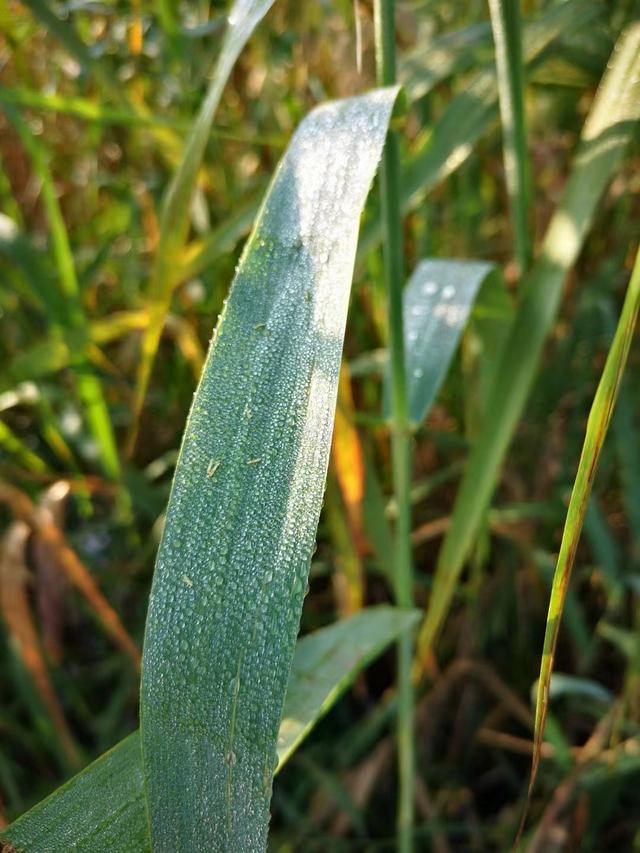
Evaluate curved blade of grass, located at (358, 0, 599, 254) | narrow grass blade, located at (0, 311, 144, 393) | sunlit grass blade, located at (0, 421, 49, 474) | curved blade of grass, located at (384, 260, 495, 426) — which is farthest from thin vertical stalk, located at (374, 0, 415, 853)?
sunlit grass blade, located at (0, 421, 49, 474)

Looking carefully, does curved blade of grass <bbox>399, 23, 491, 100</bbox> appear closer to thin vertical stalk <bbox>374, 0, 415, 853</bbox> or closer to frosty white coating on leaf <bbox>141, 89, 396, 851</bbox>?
thin vertical stalk <bbox>374, 0, 415, 853</bbox>

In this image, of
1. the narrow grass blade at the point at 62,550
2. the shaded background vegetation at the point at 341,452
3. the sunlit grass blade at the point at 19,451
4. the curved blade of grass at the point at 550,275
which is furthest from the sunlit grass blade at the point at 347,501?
the sunlit grass blade at the point at 19,451

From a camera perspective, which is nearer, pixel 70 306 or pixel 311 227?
pixel 311 227

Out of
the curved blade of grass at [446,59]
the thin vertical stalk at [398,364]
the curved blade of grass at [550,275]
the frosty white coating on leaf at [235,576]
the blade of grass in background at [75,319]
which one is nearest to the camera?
the frosty white coating on leaf at [235,576]

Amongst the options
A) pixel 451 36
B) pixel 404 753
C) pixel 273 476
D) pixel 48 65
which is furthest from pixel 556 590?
pixel 48 65

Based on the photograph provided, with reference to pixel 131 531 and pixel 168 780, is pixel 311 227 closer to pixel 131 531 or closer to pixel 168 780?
pixel 168 780

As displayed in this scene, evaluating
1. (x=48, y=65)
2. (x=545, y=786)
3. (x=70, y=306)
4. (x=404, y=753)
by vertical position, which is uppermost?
(x=48, y=65)

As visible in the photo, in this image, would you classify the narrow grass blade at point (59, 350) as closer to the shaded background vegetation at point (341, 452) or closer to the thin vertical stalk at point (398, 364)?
the shaded background vegetation at point (341, 452)
